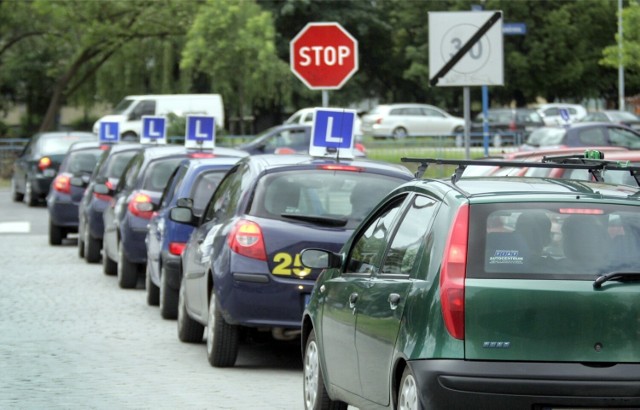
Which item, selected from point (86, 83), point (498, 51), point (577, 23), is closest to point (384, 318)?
point (498, 51)

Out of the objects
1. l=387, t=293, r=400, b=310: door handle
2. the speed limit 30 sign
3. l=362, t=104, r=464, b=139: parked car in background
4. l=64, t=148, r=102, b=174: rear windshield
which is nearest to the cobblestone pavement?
l=387, t=293, r=400, b=310: door handle

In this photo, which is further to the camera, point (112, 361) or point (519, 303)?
point (112, 361)

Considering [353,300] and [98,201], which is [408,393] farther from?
[98,201]

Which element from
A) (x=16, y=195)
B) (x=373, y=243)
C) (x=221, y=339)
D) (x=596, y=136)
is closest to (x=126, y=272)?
(x=221, y=339)

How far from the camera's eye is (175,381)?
10.7 metres

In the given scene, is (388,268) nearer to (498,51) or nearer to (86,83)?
(498,51)

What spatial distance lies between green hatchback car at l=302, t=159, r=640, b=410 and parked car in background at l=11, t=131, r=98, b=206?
→ 90.0ft

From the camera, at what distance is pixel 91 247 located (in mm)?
21422

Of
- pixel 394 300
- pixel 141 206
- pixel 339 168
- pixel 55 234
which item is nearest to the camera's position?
pixel 394 300

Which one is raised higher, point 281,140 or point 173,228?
point 281,140

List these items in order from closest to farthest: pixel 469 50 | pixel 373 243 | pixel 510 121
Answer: pixel 373 243, pixel 469 50, pixel 510 121

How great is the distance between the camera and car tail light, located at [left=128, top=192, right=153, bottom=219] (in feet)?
56.5

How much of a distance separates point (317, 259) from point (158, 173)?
9.46m

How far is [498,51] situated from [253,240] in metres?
6.23
